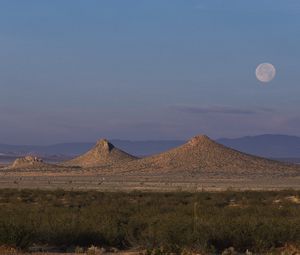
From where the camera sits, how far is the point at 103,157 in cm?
13638

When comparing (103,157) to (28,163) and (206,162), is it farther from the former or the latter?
(206,162)

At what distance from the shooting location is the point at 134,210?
32031 mm

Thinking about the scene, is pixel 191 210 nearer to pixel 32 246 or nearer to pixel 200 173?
pixel 32 246

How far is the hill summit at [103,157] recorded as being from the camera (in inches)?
5231

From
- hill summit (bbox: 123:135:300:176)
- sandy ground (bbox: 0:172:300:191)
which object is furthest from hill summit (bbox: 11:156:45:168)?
sandy ground (bbox: 0:172:300:191)

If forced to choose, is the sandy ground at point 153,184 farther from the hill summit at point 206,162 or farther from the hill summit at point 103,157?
the hill summit at point 103,157

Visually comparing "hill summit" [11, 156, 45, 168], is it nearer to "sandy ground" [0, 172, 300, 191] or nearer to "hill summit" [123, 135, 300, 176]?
"hill summit" [123, 135, 300, 176]

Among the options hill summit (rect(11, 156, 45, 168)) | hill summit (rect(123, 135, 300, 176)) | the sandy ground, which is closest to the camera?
the sandy ground

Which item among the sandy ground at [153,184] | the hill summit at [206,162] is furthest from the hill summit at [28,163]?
the sandy ground at [153,184]

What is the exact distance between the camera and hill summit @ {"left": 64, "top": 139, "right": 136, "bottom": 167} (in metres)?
133

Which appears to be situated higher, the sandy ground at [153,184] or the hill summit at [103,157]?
the hill summit at [103,157]

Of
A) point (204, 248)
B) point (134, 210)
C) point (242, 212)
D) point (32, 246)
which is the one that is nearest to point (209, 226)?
point (204, 248)

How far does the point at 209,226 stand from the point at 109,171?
9219 centimetres

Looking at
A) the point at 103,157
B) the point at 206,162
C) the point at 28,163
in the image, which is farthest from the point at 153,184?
the point at 28,163
